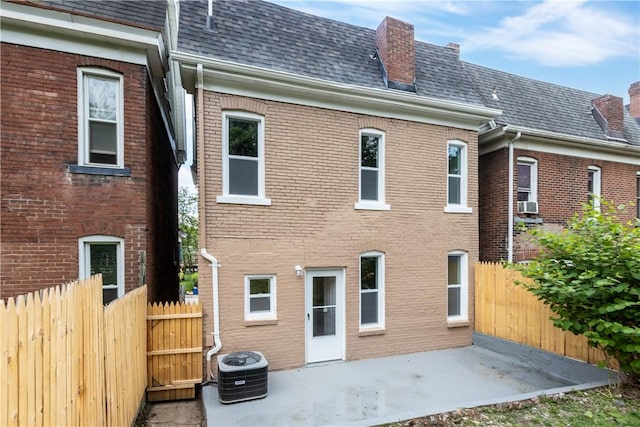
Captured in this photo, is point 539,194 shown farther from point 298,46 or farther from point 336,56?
point 298,46

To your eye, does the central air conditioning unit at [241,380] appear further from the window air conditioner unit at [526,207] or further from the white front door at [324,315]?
the window air conditioner unit at [526,207]

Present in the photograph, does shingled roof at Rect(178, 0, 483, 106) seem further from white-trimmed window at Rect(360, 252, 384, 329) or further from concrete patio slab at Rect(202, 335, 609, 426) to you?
concrete patio slab at Rect(202, 335, 609, 426)

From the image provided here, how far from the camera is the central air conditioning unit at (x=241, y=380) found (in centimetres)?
593

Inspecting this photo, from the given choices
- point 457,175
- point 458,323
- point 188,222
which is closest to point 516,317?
point 458,323

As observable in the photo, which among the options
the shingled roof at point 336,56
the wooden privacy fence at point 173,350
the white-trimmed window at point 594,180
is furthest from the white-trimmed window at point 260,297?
the white-trimmed window at point 594,180

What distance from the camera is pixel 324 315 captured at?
26.3ft

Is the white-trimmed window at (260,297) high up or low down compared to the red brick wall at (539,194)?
down

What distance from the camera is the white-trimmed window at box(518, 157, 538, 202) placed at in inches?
414

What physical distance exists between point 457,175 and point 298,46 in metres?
5.34

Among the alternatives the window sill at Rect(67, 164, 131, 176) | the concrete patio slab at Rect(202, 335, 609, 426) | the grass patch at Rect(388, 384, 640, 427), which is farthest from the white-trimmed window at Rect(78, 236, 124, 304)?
the grass patch at Rect(388, 384, 640, 427)

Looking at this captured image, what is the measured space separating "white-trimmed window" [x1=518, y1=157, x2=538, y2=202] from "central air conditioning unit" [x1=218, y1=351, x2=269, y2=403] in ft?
29.4

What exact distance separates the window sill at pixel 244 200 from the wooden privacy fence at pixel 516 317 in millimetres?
5470

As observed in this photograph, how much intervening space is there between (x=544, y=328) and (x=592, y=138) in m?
7.69

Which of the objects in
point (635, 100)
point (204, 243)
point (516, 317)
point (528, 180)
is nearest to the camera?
point (204, 243)
